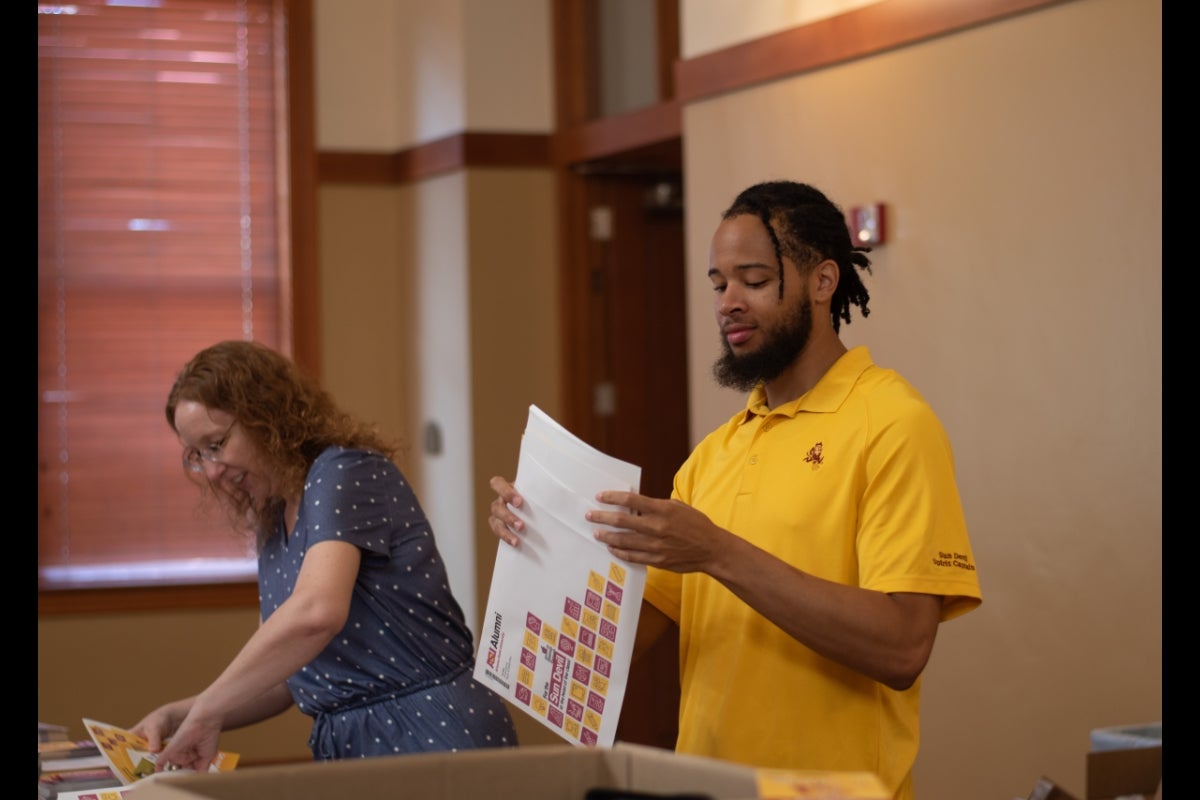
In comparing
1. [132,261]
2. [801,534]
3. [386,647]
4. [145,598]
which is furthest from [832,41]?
[145,598]


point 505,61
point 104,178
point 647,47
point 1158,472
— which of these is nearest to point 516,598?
point 1158,472

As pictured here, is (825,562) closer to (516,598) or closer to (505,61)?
(516,598)

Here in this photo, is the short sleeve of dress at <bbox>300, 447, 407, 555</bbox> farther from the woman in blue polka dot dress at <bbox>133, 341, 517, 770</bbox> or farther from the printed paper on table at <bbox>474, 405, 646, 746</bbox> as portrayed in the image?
the printed paper on table at <bbox>474, 405, 646, 746</bbox>

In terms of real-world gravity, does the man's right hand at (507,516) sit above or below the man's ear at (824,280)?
below

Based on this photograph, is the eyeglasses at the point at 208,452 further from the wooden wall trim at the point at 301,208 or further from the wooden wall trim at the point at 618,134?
the wooden wall trim at the point at 301,208

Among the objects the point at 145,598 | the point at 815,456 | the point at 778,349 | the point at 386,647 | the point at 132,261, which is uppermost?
the point at 132,261

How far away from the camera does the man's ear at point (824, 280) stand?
6.38 feet

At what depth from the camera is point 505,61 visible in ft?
18.8

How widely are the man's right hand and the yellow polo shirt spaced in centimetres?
26

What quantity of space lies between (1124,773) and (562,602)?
836 mm

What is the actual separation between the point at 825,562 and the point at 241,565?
4480mm

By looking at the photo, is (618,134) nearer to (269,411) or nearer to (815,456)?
(269,411)

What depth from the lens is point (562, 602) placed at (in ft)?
6.19

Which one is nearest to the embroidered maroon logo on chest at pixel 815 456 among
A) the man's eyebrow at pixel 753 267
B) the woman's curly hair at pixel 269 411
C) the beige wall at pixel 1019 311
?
the man's eyebrow at pixel 753 267
